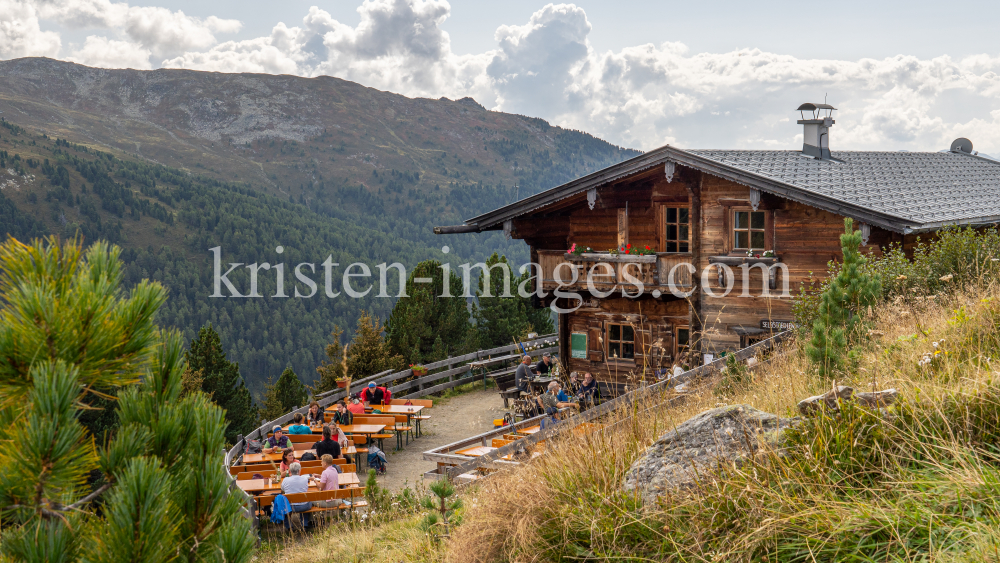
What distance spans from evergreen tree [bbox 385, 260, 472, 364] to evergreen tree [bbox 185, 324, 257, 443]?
257 inches

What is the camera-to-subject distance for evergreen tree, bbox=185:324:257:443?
2803 centimetres

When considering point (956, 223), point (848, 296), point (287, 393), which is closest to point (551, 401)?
point (848, 296)

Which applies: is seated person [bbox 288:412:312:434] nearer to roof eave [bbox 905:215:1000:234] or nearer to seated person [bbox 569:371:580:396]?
seated person [bbox 569:371:580:396]

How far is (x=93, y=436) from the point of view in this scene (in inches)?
112

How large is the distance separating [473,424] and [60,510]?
14.4 meters

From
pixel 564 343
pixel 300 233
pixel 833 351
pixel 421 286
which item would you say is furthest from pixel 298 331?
pixel 833 351

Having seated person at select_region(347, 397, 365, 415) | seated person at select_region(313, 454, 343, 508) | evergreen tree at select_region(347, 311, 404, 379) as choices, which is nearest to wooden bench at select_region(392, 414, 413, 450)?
seated person at select_region(347, 397, 365, 415)

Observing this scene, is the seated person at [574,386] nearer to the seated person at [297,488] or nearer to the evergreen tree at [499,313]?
the seated person at [297,488]

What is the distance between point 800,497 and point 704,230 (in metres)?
13.4

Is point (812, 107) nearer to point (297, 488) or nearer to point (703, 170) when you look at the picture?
point (703, 170)

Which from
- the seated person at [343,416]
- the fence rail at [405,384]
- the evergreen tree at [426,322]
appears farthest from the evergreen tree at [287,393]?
the seated person at [343,416]

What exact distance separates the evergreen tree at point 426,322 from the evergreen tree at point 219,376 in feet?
21.4

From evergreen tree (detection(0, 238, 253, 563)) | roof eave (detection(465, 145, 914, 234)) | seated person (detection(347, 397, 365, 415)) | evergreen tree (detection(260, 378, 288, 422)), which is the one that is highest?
roof eave (detection(465, 145, 914, 234))

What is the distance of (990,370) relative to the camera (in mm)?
4547
